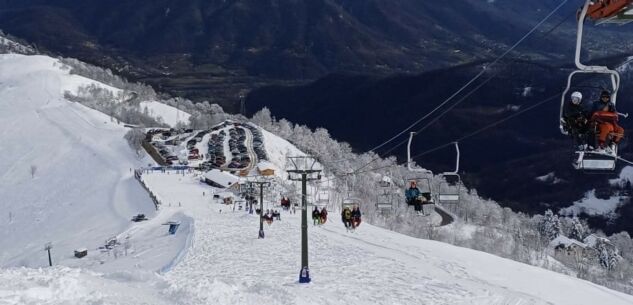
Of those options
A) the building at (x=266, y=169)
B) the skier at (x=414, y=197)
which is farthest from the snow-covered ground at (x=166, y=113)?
the skier at (x=414, y=197)

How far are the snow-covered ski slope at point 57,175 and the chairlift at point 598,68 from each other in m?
43.4

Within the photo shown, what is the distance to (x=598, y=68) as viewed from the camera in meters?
10.3

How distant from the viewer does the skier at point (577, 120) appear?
12.1 metres

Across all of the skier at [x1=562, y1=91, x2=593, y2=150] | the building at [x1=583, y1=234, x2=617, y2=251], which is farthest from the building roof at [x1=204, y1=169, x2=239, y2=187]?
the skier at [x1=562, y1=91, x2=593, y2=150]

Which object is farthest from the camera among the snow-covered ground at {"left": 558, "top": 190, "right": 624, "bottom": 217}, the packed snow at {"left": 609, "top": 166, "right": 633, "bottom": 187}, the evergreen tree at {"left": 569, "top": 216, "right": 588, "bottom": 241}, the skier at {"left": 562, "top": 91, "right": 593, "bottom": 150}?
the packed snow at {"left": 609, "top": 166, "right": 633, "bottom": 187}

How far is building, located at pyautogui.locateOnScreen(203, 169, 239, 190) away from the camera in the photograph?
2852 inches

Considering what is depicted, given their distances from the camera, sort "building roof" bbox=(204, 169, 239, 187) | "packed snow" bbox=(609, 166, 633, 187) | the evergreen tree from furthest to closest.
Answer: "packed snow" bbox=(609, 166, 633, 187) < the evergreen tree < "building roof" bbox=(204, 169, 239, 187)

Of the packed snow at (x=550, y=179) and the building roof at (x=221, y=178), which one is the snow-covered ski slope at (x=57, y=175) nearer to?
the building roof at (x=221, y=178)

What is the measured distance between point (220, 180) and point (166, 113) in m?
83.7

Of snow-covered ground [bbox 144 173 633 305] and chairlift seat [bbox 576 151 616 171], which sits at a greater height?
chairlift seat [bbox 576 151 616 171]

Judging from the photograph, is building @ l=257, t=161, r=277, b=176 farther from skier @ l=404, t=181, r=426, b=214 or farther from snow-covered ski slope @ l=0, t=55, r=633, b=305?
skier @ l=404, t=181, r=426, b=214

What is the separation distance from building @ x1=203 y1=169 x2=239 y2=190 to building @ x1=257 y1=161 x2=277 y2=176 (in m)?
12.9

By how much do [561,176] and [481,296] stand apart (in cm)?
12983

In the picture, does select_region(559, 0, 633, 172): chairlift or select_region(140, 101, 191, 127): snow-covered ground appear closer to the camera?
select_region(559, 0, 633, 172): chairlift
